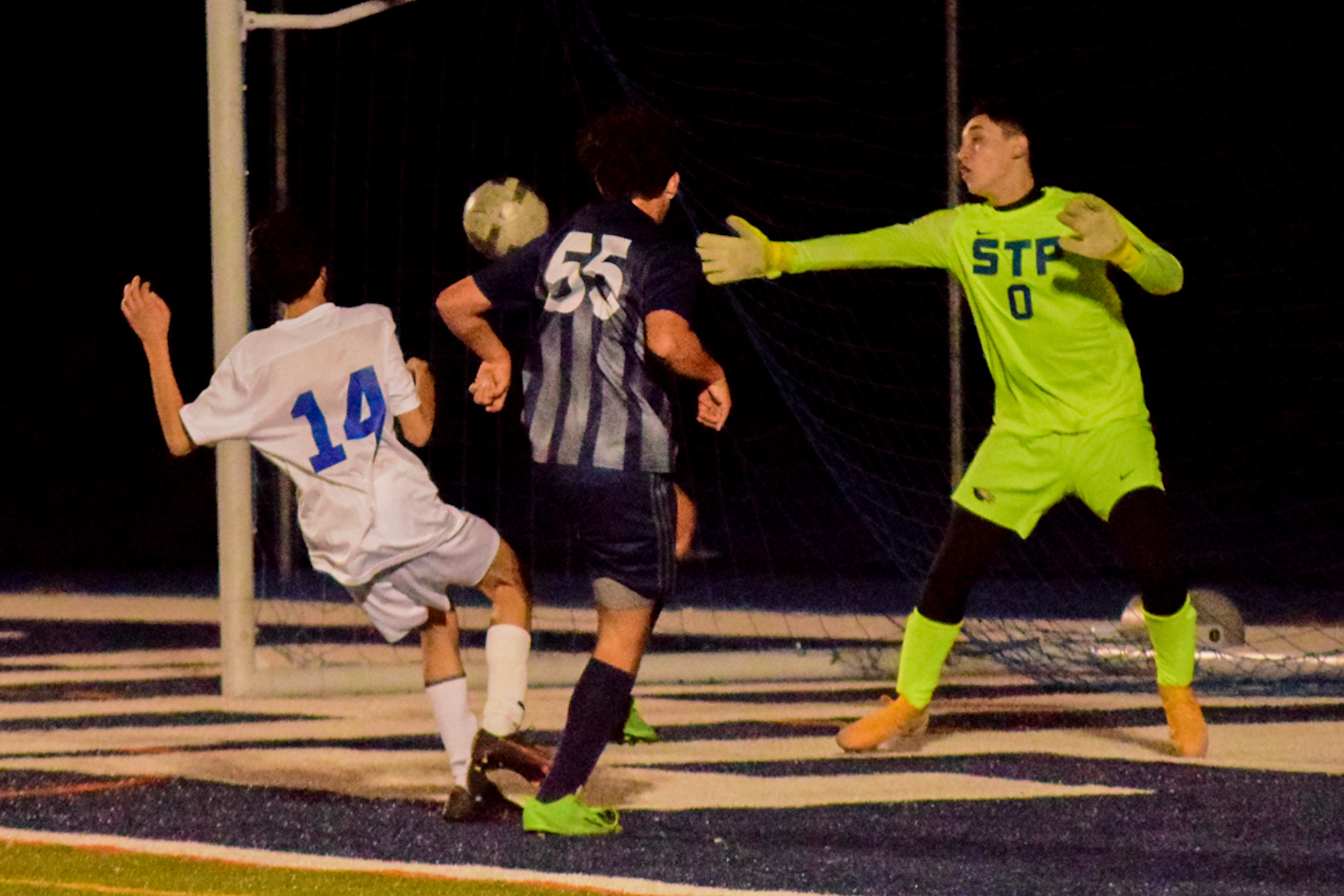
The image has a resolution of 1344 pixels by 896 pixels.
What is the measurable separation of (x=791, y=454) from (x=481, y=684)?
15.1m

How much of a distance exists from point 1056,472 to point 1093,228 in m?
0.91

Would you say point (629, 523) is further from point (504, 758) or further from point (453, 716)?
point (453, 716)

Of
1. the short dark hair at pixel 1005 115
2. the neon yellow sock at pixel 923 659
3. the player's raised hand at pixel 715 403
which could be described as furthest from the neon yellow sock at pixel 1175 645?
the player's raised hand at pixel 715 403

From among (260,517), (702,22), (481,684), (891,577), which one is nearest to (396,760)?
(481,684)

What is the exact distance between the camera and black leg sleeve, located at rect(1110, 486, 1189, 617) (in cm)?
691

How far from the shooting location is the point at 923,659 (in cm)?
711

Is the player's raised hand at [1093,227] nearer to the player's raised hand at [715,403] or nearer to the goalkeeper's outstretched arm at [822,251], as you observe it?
the goalkeeper's outstretched arm at [822,251]

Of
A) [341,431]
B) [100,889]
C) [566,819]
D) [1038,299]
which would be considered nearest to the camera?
[100,889]

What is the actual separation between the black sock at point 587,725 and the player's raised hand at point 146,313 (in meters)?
1.54

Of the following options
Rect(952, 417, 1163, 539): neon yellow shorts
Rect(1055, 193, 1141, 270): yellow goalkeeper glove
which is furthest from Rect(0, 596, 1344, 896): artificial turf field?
Rect(1055, 193, 1141, 270): yellow goalkeeper glove

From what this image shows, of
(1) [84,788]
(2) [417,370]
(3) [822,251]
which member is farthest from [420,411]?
(1) [84,788]

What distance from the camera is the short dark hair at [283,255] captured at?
598 cm

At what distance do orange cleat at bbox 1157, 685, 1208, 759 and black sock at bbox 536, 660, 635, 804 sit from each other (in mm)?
2258

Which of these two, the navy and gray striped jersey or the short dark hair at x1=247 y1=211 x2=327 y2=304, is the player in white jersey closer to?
the short dark hair at x1=247 y1=211 x2=327 y2=304
